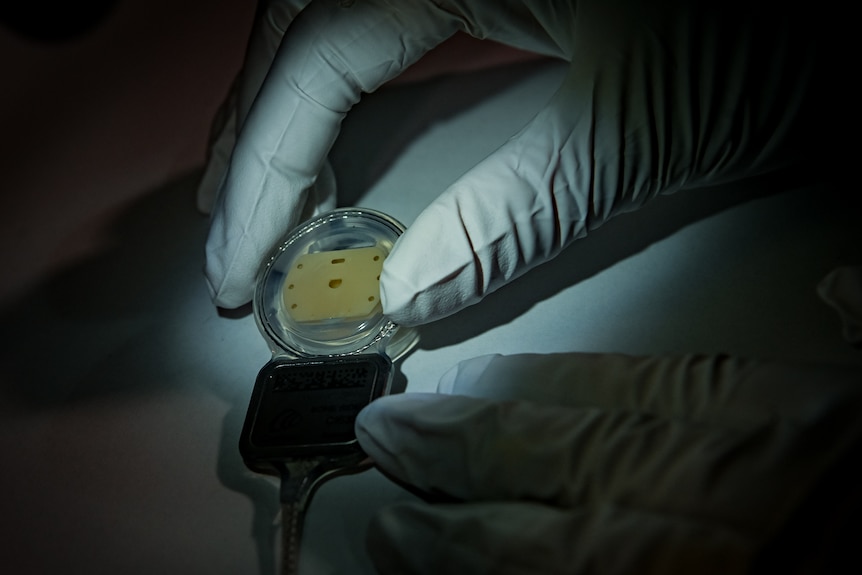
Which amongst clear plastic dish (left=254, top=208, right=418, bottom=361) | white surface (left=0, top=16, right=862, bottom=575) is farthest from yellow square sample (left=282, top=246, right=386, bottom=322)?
white surface (left=0, top=16, right=862, bottom=575)

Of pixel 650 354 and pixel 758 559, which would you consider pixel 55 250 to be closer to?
pixel 650 354

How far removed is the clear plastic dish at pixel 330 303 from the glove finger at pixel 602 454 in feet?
0.44

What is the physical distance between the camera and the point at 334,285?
1.03 meters

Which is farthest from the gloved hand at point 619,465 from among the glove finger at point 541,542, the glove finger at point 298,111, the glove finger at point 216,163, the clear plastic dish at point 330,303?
the glove finger at point 216,163

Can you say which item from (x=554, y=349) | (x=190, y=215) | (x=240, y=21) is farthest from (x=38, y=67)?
(x=554, y=349)

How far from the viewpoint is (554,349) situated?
986 mm

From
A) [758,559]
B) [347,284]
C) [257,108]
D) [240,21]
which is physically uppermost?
[240,21]

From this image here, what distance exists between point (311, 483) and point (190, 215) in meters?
0.61

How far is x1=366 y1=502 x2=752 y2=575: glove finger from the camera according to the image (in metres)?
→ 0.66

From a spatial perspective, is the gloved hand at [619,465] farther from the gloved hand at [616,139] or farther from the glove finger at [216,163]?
the glove finger at [216,163]

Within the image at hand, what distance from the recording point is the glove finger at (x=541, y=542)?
0.66 metres

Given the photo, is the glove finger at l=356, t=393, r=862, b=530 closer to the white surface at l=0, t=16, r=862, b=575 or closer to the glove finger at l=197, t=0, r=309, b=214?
the white surface at l=0, t=16, r=862, b=575

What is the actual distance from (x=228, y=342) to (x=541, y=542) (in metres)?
0.59

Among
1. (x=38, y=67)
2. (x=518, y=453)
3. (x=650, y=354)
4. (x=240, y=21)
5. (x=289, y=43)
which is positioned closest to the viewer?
(x=518, y=453)
